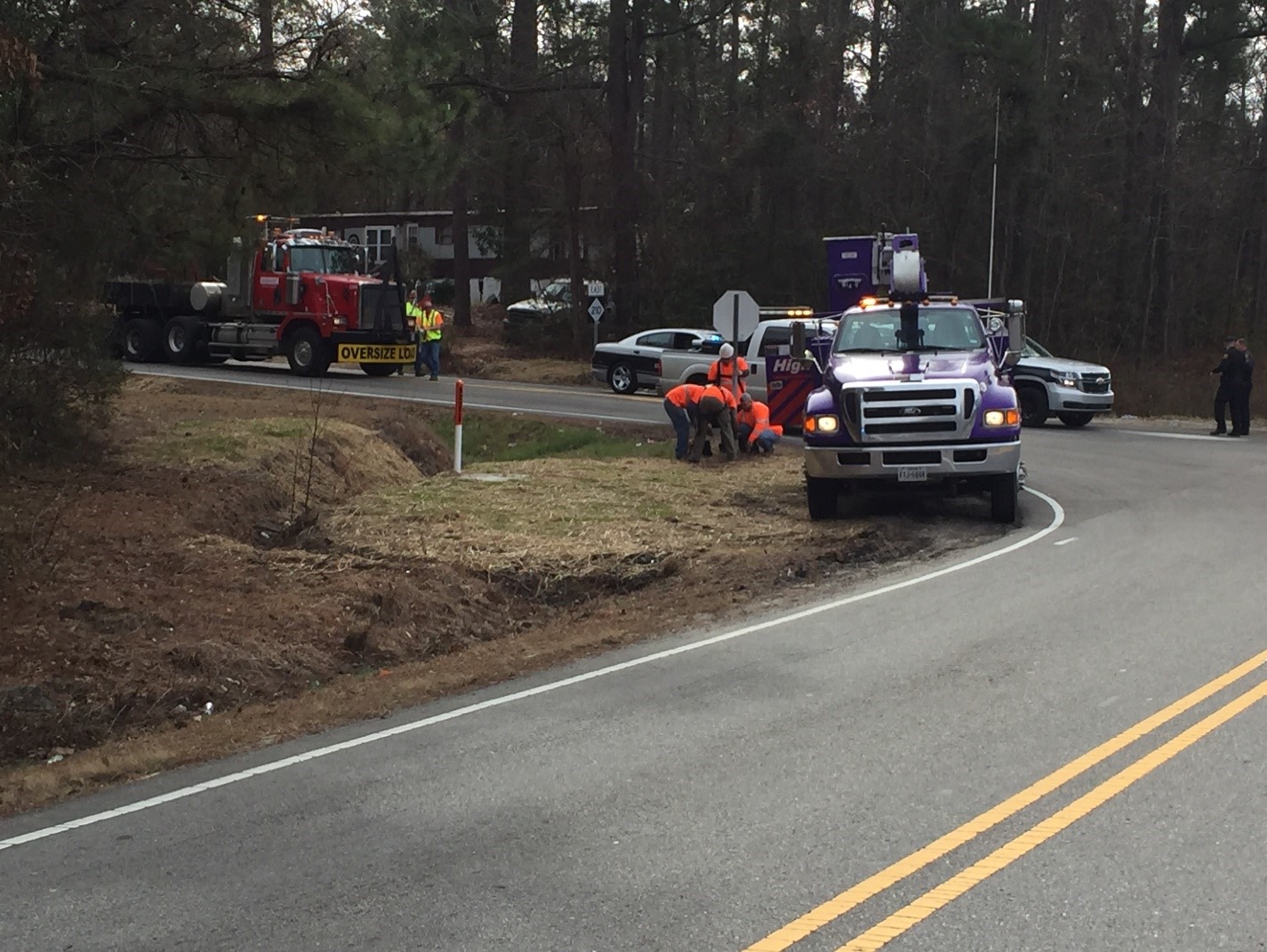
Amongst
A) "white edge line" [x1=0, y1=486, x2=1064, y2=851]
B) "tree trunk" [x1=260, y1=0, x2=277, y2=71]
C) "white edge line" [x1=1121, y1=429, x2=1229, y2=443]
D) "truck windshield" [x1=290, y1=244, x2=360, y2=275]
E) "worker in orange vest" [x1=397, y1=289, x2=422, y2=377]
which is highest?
"tree trunk" [x1=260, y1=0, x2=277, y2=71]

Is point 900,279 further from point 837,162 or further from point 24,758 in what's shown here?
point 837,162

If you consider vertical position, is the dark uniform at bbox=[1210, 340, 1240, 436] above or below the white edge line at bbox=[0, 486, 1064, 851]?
above

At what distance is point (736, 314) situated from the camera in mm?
22875

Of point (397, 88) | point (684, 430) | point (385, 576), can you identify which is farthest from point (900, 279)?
point (385, 576)

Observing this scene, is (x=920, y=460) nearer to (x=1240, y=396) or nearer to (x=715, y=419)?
(x=715, y=419)

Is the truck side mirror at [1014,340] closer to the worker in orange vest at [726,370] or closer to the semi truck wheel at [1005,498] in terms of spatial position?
the semi truck wheel at [1005,498]

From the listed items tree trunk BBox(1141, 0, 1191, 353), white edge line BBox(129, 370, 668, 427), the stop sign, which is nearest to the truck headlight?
the stop sign

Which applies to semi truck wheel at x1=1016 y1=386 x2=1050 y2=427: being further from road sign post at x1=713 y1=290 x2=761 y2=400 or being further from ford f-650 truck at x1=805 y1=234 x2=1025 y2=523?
ford f-650 truck at x1=805 y1=234 x2=1025 y2=523

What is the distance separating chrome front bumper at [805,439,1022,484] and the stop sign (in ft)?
23.8

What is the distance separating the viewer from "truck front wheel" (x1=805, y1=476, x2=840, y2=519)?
1616cm

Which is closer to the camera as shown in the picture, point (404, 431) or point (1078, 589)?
point (1078, 589)

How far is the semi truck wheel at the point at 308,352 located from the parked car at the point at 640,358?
6.03m

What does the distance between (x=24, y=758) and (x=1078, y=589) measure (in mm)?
7826

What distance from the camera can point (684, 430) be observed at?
67.6 ft
